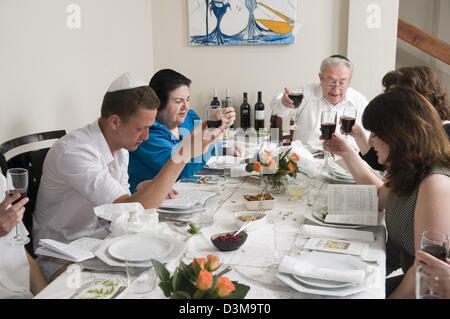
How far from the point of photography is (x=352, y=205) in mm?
1643

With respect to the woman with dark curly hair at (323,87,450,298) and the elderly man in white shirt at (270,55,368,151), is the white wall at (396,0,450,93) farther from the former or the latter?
the woman with dark curly hair at (323,87,450,298)

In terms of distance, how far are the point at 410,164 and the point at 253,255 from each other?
563 mm

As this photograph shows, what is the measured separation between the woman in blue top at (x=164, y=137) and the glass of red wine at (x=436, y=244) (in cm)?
141

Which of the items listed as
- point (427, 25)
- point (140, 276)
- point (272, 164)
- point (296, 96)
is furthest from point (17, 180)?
point (427, 25)

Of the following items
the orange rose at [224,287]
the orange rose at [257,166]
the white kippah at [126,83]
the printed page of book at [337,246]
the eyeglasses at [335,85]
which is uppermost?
the white kippah at [126,83]

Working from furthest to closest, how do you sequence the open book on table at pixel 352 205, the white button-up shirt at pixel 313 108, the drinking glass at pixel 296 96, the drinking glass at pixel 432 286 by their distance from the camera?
the white button-up shirt at pixel 313 108
the drinking glass at pixel 296 96
the open book on table at pixel 352 205
the drinking glass at pixel 432 286

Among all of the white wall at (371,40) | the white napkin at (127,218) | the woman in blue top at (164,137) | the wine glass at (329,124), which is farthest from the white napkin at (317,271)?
the white wall at (371,40)

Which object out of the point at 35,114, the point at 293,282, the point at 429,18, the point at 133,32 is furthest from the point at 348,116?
the point at 429,18

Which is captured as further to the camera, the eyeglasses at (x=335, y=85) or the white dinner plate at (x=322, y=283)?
the eyeglasses at (x=335, y=85)

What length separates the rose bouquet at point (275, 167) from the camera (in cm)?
193

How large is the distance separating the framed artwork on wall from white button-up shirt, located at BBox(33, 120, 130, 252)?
2.59m

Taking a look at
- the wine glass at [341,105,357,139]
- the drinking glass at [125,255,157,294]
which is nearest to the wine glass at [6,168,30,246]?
the drinking glass at [125,255,157,294]

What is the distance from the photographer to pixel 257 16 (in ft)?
13.5

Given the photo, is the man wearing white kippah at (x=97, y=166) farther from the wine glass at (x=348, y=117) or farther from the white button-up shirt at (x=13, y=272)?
the wine glass at (x=348, y=117)
